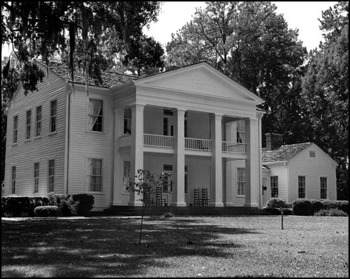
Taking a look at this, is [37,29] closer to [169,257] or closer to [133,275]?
[169,257]

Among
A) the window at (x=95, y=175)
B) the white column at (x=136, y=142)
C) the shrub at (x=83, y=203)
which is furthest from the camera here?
the window at (x=95, y=175)

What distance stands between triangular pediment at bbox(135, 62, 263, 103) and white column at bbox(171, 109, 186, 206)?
153cm

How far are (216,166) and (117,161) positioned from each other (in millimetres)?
5439

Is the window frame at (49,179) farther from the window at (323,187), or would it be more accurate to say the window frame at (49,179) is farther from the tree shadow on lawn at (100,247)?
the window at (323,187)

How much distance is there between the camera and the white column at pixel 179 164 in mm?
27859

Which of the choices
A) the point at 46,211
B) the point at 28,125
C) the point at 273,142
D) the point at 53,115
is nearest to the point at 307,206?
the point at 273,142

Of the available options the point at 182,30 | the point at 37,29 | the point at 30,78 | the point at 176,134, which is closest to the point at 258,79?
the point at 182,30

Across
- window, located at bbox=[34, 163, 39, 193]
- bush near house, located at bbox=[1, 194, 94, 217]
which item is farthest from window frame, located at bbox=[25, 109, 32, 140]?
bush near house, located at bbox=[1, 194, 94, 217]

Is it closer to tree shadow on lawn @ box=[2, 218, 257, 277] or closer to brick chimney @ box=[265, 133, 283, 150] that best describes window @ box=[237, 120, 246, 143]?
brick chimney @ box=[265, 133, 283, 150]

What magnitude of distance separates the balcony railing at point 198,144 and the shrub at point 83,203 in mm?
7115

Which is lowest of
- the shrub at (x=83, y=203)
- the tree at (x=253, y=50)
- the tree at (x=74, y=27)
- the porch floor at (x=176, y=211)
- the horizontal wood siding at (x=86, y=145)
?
the porch floor at (x=176, y=211)

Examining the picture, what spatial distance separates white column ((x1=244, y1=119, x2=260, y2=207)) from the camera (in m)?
30.9

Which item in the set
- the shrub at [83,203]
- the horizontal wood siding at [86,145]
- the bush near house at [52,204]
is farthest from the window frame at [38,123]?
the shrub at [83,203]

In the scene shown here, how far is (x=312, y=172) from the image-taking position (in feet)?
125
